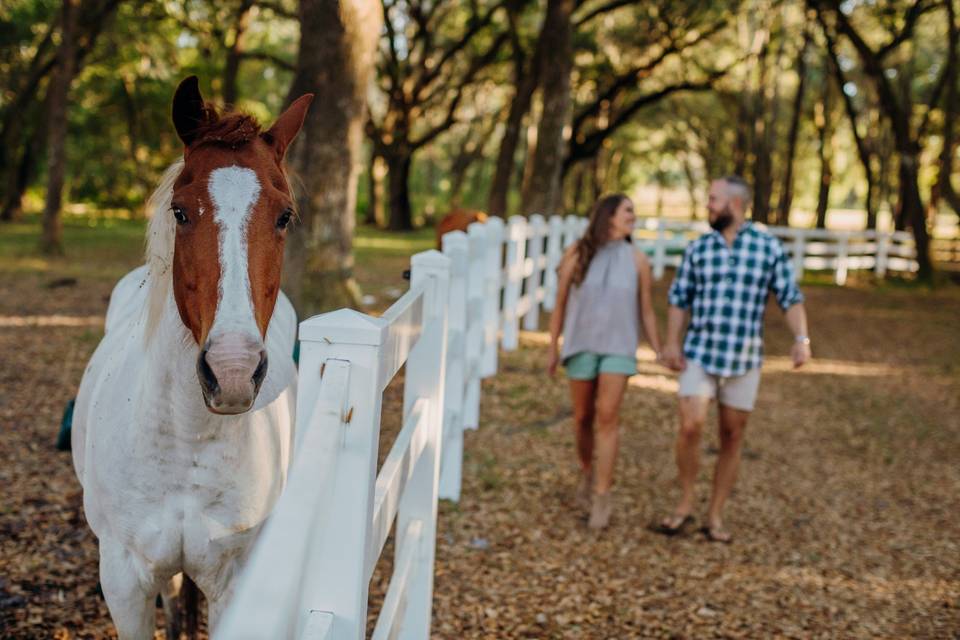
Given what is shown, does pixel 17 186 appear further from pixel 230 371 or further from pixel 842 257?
pixel 230 371

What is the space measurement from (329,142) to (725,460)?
461 cm

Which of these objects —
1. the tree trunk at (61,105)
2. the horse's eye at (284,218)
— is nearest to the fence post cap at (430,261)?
the horse's eye at (284,218)

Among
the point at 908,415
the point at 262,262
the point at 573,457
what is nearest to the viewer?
the point at 262,262

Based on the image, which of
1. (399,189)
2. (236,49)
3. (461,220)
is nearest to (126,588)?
(461,220)

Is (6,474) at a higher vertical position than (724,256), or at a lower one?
lower

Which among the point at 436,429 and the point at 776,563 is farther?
the point at 776,563

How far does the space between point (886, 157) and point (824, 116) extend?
762 cm

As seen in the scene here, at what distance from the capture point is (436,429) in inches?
141

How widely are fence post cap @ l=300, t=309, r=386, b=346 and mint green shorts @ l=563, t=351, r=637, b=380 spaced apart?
3679 millimetres

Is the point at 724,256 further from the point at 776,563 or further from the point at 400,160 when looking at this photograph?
the point at 400,160

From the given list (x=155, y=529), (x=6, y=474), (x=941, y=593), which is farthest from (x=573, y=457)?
(x=155, y=529)

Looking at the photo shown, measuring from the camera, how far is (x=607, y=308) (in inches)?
214

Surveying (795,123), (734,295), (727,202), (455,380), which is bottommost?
(455,380)

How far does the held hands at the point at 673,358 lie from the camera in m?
5.30
